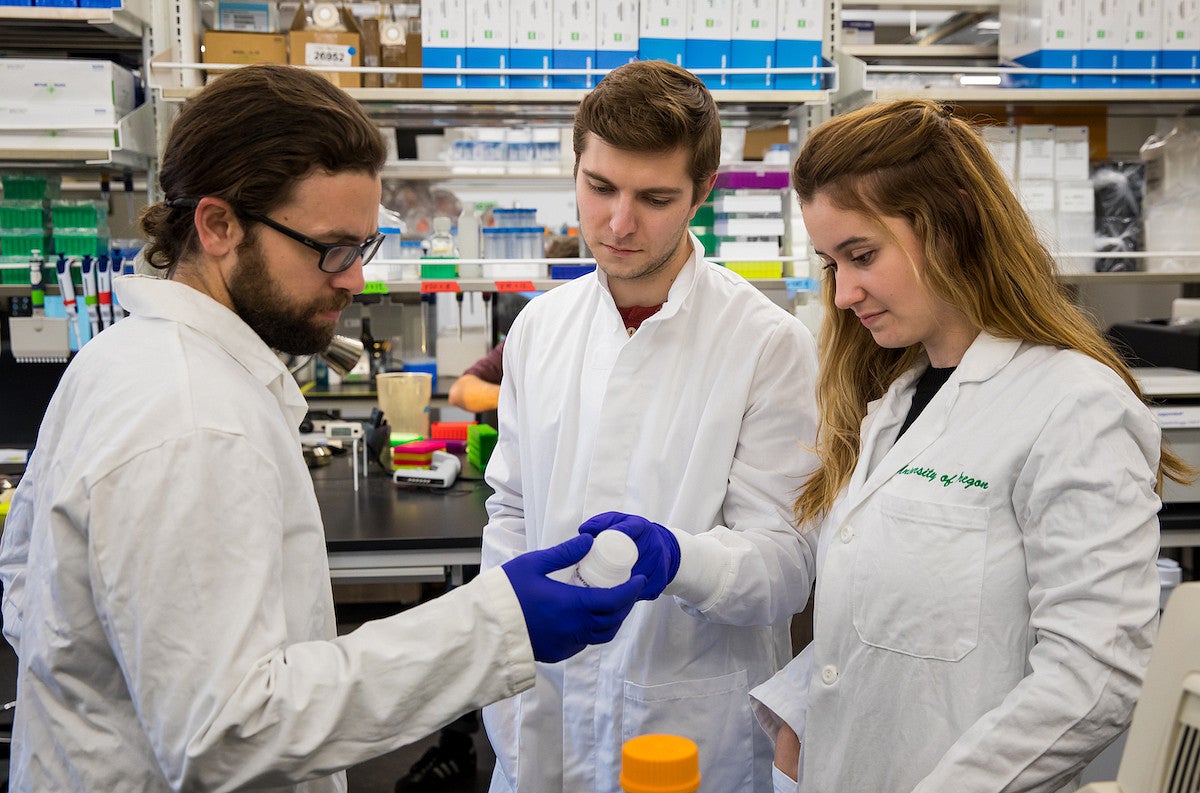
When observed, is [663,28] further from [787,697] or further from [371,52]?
[787,697]

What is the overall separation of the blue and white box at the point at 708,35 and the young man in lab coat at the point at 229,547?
2039mm

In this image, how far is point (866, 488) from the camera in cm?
134

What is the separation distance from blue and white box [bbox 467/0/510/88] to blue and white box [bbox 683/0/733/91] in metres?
0.55

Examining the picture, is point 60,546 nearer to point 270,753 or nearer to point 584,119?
point 270,753

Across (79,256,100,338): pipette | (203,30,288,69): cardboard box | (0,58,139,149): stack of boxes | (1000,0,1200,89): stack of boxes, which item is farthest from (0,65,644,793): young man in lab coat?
(1000,0,1200,89): stack of boxes

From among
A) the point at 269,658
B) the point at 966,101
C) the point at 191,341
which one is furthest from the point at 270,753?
the point at 966,101

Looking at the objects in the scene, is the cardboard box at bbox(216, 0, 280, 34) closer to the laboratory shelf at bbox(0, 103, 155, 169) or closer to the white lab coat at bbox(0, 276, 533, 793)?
the laboratory shelf at bbox(0, 103, 155, 169)

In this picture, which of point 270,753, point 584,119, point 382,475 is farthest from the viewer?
point 382,475

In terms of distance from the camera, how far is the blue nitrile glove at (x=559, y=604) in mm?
1100

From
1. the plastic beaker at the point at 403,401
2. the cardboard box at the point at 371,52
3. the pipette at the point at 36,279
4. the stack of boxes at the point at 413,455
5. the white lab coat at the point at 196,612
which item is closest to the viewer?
the white lab coat at the point at 196,612

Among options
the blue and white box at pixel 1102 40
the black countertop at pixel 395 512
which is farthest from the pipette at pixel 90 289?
the blue and white box at pixel 1102 40

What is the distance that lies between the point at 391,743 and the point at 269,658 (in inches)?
6.0

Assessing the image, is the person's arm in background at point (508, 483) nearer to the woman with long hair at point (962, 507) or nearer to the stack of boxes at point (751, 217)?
the woman with long hair at point (962, 507)

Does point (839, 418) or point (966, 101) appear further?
point (966, 101)
